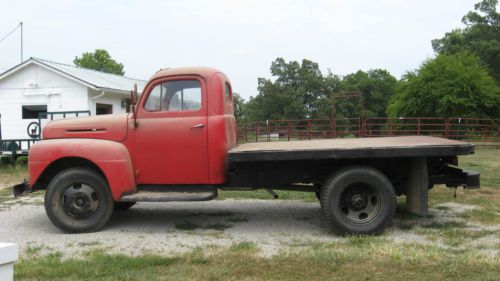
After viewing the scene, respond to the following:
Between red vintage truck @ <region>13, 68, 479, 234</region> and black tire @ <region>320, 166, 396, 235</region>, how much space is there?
0.02m

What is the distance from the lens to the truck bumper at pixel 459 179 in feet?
21.6

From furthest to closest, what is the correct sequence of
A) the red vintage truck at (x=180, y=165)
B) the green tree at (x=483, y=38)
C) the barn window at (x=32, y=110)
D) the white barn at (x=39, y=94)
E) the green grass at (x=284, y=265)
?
the green tree at (x=483, y=38), the barn window at (x=32, y=110), the white barn at (x=39, y=94), the red vintage truck at (x=180, y=165), the green grass at (x=284, y=265)

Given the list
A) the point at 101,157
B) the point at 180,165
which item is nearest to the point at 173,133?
the point at 180,165

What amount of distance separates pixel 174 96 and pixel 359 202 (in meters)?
2.77

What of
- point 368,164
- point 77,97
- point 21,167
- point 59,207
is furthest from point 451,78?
point 59,207

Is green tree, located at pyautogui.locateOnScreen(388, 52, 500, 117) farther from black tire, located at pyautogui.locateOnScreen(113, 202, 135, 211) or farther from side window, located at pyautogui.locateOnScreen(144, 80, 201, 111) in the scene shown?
side window, located at pyautogui.locateOnScreen(144, 80, 201, 111)

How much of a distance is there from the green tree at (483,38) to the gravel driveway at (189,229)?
3719cm

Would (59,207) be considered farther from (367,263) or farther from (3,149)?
(3,149)

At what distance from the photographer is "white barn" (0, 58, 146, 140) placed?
1886cm

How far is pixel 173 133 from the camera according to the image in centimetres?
659

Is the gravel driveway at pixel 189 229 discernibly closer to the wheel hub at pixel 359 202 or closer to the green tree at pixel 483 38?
the wheel hub at pixel 359 202

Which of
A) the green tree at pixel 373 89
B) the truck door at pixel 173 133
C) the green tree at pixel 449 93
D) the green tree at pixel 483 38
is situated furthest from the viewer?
the green tree at pixel 373 89

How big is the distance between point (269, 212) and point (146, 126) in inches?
97.4

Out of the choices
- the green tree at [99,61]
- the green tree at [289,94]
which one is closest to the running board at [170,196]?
the green tree at [289,94]
